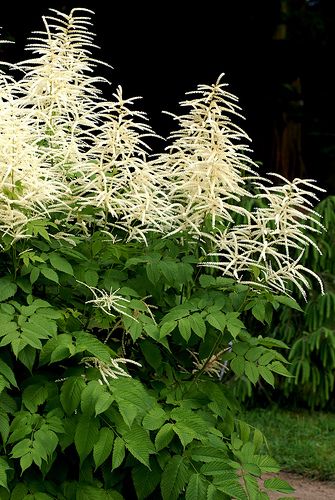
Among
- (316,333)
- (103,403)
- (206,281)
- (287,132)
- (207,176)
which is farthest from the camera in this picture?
(287,132)

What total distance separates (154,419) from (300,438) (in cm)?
390

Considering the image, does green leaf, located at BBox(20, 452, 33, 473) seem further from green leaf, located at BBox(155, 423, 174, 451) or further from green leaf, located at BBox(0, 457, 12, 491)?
green leaf, located at BBox(155, 423, 174, 451)

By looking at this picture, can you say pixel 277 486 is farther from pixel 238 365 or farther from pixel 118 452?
pixel 118 452

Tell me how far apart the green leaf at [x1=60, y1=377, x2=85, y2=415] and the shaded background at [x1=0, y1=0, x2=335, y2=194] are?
6.71 metres

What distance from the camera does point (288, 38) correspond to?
11.0 metres

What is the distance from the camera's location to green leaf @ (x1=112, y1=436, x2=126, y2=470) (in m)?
2.89

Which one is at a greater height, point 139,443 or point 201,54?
point 201,54

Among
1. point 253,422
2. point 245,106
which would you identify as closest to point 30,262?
point 253,422

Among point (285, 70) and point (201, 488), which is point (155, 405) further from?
point (285, 70)

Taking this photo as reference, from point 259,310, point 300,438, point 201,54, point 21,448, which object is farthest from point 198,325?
point 201,54

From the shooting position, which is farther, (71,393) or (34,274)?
(34,274)

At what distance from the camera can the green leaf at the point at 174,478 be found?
310 centimetres

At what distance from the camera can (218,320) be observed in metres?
3.15

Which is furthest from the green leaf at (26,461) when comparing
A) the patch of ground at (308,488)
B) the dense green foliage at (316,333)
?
the dense green foliage at (316,333)
